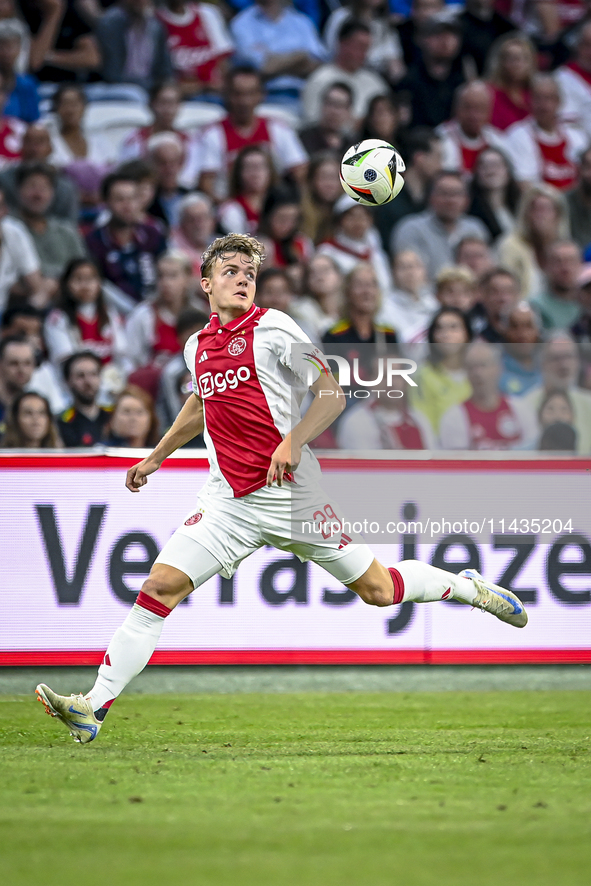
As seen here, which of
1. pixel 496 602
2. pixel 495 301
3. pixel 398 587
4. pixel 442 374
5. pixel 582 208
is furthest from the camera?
pixel 582 208

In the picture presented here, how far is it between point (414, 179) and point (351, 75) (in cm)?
174

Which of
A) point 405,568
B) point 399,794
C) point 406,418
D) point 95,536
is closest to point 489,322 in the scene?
point 406,418

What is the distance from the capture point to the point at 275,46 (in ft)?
45.2

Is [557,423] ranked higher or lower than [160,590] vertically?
higher

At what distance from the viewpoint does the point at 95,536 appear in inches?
314

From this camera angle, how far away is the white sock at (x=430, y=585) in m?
6.02

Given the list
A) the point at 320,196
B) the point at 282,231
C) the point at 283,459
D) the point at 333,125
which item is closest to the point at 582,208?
the point at 333,125

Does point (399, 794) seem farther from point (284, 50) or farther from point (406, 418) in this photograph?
point (284, 50)

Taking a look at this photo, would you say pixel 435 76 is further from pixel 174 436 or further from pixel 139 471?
pixel 139 471

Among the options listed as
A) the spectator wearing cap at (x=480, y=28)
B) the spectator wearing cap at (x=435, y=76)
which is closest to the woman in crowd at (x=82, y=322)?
the spectator wearing cap at (x=435, y=76)

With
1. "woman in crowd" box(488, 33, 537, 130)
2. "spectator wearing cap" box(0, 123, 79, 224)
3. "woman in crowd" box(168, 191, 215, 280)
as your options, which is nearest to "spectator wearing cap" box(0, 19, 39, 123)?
"spectator wearing cap" box(0, 123, 79, 224)

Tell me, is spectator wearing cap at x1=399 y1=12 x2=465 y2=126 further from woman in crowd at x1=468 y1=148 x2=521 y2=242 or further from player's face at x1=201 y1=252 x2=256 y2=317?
player's face at x1=201 y1=252 x2=256 y2=317

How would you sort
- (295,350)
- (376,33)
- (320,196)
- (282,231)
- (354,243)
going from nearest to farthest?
(295,350) < (282,231) < (354,243) < (320,196) < (376,33)

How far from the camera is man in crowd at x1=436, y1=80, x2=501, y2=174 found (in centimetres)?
1324
